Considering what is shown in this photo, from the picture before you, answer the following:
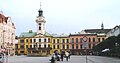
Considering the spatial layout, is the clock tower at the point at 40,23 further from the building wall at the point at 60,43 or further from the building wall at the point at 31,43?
the building wall at the point at 60,43

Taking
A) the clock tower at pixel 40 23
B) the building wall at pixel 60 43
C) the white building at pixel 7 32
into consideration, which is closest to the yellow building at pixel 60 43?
the building wall at pixel 60 43

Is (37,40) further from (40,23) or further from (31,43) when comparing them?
(40,23)

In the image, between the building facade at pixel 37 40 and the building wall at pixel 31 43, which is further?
the building wall at pixel 31 43

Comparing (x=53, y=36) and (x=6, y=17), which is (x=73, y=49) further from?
(x=6, y=17)

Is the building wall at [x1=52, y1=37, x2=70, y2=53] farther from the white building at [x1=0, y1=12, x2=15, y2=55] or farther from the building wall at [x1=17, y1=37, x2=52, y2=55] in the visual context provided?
the white building at [x1=0, y1=12, x2=15, y2=55]

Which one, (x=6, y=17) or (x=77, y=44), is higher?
(x=6, y=17)

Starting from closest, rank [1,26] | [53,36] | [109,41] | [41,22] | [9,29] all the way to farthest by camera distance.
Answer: [109,41], [1,26], [9,29], [41,22], [53,36]

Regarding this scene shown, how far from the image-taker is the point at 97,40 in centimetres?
13600

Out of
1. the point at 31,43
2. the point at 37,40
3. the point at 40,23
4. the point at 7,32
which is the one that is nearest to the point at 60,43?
the point at 37,40

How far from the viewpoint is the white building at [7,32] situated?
9897 centimetres

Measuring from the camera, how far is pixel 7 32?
106 metres

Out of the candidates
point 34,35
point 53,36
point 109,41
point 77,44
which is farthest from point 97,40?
point 109,41

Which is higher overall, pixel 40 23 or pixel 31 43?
pixel 40 23

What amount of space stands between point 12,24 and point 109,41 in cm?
4938
